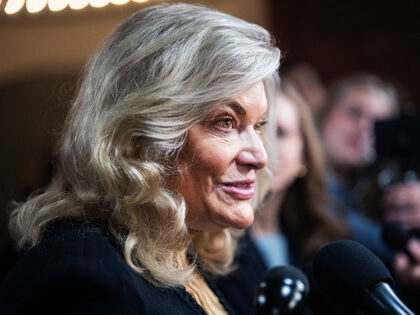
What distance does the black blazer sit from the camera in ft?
3.80

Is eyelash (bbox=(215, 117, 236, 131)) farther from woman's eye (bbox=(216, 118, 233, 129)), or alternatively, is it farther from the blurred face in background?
the blurred face in background

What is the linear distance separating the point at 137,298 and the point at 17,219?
40 cm

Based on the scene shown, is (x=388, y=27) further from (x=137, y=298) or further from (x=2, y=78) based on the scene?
(x=137, y=298)

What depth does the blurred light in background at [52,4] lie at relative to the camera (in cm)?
170

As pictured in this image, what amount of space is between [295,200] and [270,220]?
17cm

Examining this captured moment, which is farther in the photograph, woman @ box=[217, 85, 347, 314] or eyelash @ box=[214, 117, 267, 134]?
woman @ box=[217, 85, 347, 314]

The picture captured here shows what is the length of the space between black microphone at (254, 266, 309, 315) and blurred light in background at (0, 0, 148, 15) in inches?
37.7

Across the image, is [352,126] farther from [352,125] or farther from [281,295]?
[281,295]

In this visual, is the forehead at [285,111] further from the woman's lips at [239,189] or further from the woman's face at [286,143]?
the woman's lips at [239,189]

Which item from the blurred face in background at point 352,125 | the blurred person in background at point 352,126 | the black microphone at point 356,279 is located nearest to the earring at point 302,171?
the blurred person in background at point 352,126

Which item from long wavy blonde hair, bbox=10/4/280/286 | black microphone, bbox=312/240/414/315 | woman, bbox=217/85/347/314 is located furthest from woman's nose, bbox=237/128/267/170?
woman, bbox=217/85/347/314

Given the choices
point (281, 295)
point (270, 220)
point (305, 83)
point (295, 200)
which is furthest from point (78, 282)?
point (305, 83)

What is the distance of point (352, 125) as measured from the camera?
3.46 metres

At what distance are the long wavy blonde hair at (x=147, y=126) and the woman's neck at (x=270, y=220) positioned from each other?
1.14 meters
